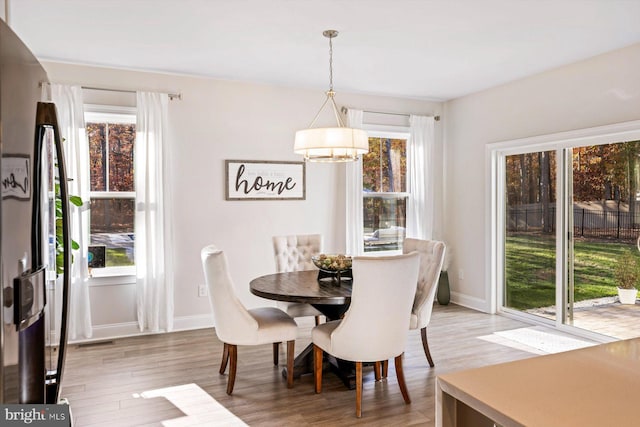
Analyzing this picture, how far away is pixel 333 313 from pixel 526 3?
2.54m

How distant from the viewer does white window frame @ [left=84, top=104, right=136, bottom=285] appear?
4523 millimetres

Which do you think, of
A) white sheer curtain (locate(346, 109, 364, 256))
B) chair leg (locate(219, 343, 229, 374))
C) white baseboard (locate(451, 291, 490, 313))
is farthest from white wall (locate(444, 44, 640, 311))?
chair leg (locate(219, 343, 229, 374))

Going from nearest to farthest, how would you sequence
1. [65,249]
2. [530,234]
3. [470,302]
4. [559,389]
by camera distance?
1. [559,389]
2. [65,249]
3. [530,234]
4. [470,302]

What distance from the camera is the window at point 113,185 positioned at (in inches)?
181

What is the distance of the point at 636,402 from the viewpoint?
91 centimetres

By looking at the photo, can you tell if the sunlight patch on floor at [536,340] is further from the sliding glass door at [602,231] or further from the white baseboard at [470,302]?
the white baseboard at [470,302]

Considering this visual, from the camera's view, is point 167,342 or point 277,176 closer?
point 167,342

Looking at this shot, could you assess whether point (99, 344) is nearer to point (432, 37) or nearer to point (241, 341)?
point (241, 341)

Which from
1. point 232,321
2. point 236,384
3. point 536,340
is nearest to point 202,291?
point 236,384

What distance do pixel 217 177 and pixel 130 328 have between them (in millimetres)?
1753

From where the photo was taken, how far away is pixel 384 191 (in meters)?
5.87

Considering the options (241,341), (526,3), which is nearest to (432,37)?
(526,3)

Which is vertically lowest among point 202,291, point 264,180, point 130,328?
point 130,328

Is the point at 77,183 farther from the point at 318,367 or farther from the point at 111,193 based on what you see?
the point at 318,367
